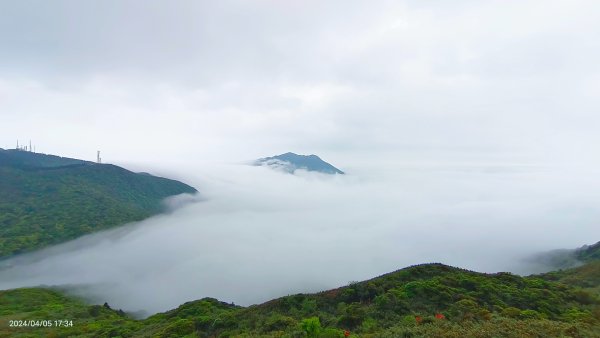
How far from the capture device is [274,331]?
1545 inches

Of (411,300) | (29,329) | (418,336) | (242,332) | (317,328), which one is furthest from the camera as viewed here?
(29,329)

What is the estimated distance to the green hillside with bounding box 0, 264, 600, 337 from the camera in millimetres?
32906

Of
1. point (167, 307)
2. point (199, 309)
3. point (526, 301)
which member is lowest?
point (167, 307)

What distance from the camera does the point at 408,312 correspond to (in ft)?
138

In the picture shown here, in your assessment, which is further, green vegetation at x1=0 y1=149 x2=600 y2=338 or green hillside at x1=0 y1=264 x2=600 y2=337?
green hillside at x1=0 y1=264 x2=600 y2=337

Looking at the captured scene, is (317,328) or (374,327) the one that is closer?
(317,328)

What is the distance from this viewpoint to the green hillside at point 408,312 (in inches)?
1296

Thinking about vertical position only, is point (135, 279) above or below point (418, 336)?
below

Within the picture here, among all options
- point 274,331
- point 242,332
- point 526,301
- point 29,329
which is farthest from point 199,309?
point 526,301

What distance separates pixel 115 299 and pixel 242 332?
13783 cm

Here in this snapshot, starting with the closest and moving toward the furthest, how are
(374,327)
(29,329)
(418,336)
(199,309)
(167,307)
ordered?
1. (418,336)
2. (374,327)
3. (199,309)
4. (29,329)
5. (167,307)

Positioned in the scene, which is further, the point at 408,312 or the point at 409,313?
the point at 408,312

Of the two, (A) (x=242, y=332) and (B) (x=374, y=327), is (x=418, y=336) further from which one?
(A) (x=242, y=332)

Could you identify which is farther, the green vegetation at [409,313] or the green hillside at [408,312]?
the green hillside at [408,312]
